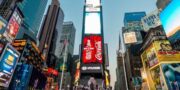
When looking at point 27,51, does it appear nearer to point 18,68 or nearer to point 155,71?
point 18,68

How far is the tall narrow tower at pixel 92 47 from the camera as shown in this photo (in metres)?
24.3

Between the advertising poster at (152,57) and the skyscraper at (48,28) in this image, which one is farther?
the skyscraper at (48,28)

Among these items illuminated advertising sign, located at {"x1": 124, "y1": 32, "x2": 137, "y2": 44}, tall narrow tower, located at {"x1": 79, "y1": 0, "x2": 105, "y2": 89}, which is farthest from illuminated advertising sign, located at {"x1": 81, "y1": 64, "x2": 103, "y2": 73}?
illuminated advertising sign, located at {"x1": 124, "y1": 32, "x2": 137, "y2": 44}

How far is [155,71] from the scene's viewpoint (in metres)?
40.8

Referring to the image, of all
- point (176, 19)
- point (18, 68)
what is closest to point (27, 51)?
point (18, 68)

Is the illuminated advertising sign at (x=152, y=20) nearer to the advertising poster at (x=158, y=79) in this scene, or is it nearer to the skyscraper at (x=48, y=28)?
the advertising poster at (x=158, y=79)

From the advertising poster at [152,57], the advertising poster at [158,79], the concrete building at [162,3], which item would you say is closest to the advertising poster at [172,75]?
the advertising poster at [158,79]

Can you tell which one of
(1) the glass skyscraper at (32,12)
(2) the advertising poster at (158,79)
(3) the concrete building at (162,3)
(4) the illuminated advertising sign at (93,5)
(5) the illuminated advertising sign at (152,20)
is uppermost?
(1) the glass skyscraper at (32,12)

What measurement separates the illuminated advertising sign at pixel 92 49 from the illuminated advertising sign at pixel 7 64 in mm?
16390

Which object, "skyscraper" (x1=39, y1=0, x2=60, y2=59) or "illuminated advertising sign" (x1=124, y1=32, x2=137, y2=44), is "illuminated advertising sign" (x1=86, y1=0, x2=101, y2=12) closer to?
"illuminated advertising sign" (x1=124, y1=32, x2=137, y2=44)

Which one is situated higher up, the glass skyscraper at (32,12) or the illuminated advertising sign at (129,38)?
the glass skyscraper at (32,12)

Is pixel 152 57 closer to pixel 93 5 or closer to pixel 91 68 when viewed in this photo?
pixel 93 5

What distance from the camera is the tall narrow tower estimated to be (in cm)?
2431

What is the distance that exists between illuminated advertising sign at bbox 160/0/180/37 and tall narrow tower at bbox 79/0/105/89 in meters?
12.5
